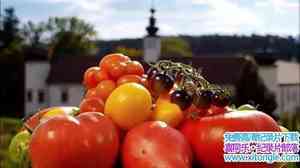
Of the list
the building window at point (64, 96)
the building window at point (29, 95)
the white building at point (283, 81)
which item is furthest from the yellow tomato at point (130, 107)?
the building window at point (29, 95)

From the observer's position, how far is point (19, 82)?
31375 millimetres

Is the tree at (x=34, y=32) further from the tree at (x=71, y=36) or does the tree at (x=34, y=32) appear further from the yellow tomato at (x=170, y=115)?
the yellow tomato at (x=170, y=115)

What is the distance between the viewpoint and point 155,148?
1.01m

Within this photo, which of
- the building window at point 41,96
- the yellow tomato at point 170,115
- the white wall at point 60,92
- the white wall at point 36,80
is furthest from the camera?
the building window at point 41,96

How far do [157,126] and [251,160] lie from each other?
0.52 feet

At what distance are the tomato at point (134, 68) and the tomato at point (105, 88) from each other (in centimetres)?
4

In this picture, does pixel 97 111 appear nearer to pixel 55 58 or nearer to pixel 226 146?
pixel 226 146

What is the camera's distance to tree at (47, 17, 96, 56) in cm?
3938

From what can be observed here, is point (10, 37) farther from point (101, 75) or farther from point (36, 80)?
point (101, 75)

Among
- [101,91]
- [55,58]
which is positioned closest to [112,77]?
[101,91]

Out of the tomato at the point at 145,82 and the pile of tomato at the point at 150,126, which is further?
the tomato at the point at 145,82

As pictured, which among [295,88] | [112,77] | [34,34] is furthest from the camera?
[34,34]

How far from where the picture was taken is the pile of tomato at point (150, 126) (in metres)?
1.00

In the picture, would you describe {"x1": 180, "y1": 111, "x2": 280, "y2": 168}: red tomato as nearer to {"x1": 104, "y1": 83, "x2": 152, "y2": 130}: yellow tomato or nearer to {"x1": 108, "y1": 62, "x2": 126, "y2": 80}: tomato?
{"x1": 104, "y1": 83, "x2": 152, "y2": 130}: yellow tomato
